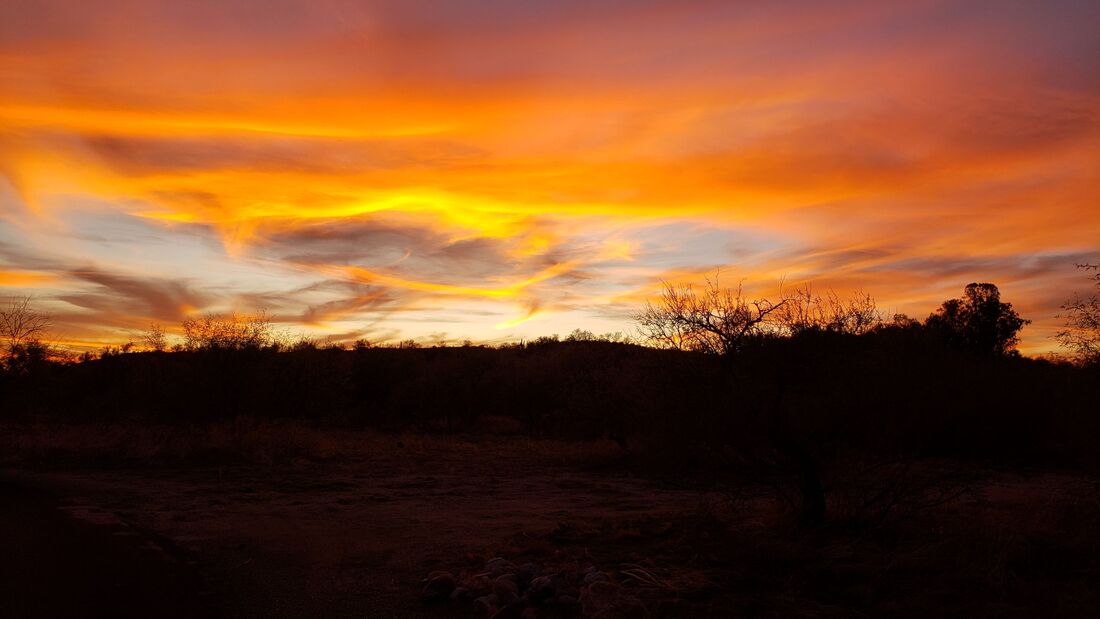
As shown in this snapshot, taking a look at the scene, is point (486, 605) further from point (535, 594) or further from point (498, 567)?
point (498, 567)

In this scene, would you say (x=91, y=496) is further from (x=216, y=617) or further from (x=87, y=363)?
(x=87, y=363)

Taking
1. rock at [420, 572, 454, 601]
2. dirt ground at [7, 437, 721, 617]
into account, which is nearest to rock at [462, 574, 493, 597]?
rock at [420, 572, 454, 601]

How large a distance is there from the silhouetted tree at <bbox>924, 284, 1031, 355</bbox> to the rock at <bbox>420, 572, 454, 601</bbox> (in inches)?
1302

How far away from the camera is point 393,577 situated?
30.7ft

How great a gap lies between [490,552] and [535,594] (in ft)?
7.92

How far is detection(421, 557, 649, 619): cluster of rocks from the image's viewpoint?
765cm

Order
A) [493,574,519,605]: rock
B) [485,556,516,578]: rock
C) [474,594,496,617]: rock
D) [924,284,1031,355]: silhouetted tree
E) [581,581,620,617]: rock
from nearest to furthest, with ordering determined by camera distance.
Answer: [581,581,620,617]: rock
[474,594,496,617]: rock
[493,574,519,605]: rock
[485,556,516,578]: rock
[924,284,1031,355]: silhouetted tree

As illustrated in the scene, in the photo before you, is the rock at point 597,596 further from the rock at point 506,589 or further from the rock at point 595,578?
the rock at point 506,589

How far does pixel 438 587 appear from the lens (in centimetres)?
838

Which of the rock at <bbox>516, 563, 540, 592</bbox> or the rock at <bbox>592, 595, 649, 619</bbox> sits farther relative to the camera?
the rock at <bbox>516, 563, 540, 592</bbox>

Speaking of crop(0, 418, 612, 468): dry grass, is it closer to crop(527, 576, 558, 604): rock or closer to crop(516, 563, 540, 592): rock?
crop(516, 563, 540, 592): rock

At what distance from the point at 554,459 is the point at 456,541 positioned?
46.7 ft

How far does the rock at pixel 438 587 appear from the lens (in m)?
8.25

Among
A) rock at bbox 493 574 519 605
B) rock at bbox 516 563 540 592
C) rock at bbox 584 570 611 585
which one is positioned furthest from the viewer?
rock at bbox 516 563 540 592
